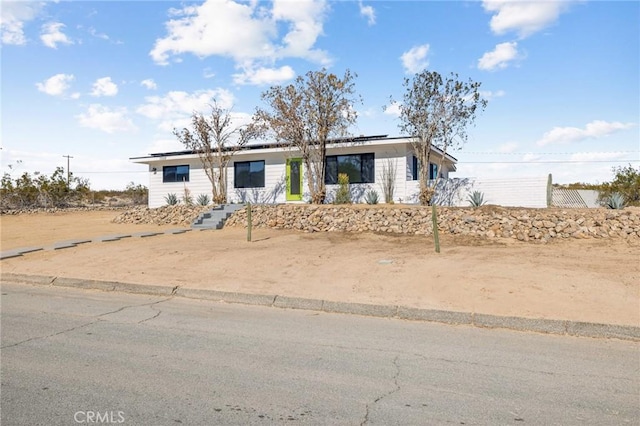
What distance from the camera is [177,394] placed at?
3.79 meters

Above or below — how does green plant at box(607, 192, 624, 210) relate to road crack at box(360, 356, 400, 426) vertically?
above

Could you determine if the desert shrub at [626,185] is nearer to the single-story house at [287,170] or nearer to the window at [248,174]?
the single-story house at [287,170]

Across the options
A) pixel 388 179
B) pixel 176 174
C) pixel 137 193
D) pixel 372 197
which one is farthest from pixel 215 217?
pixel 137 193

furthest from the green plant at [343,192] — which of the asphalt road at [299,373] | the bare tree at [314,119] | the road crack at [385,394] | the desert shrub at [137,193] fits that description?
the desert shrub at [137,193]

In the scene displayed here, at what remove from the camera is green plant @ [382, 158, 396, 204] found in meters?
20.7

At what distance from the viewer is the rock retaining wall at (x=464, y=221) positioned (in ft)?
42.5

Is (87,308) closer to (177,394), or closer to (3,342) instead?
A: (3,342)

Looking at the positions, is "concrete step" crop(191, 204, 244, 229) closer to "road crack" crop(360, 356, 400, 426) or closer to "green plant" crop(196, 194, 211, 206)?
"green plant" crop(196, 194, 211, 206)

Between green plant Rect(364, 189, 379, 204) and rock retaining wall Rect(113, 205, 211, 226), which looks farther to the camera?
rock retaining wall Rect(113, 205, 211, 226)

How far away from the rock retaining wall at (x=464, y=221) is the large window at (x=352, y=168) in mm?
4100

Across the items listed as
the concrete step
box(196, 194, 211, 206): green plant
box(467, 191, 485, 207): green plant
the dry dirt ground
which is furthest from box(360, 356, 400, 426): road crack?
box(196, 194, 211, 206): green plant

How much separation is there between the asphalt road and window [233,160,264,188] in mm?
17632

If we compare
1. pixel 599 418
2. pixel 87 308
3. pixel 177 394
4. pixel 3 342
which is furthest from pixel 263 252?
pixel 599 418

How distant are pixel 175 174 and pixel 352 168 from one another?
1117 cm
